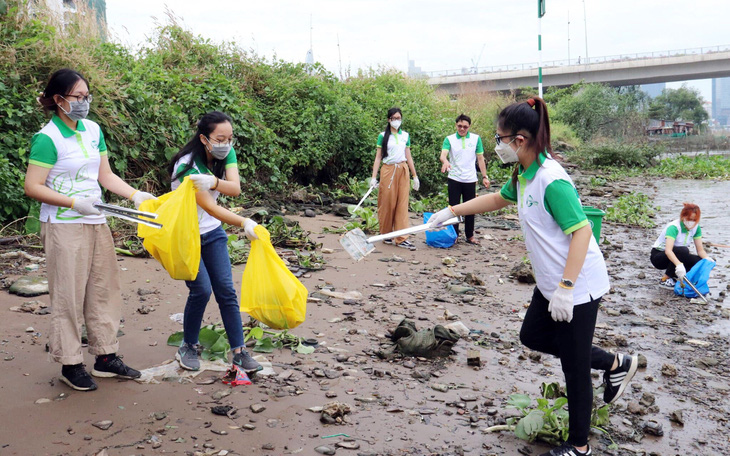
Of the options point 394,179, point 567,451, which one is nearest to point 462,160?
point 394,179

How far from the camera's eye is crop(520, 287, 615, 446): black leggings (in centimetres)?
293

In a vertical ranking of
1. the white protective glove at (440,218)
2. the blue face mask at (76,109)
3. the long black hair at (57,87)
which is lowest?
the white protective glove at (440,218)

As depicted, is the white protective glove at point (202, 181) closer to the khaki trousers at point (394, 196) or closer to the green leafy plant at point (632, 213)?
the khaki trousers at point (394, 196)

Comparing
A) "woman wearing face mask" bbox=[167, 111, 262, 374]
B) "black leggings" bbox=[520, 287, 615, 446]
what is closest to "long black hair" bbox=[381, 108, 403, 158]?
"woman wearing face mask" bbox=[167, 111, 262, 374]

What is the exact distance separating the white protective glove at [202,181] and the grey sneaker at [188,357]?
3.64 feet

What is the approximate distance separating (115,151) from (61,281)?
14.8 ft

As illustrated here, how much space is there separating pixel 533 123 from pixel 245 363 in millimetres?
2246

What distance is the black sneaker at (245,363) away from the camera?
3.80 meters

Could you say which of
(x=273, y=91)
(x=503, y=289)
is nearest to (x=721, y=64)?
(x=273, y=91)

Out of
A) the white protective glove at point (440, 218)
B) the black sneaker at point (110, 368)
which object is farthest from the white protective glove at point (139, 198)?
the white protective glove at point (440, 218)

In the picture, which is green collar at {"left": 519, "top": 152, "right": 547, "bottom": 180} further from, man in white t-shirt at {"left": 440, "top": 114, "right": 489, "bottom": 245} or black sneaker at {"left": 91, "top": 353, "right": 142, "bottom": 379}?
man in white t-shirt at {"left": 440, "top": 114, "right": 489, "bottom": 245}

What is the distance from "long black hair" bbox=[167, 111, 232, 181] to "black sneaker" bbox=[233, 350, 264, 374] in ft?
3.69

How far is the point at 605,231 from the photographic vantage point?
10.4 metres

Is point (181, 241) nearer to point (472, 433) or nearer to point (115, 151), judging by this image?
point (472, 433)
